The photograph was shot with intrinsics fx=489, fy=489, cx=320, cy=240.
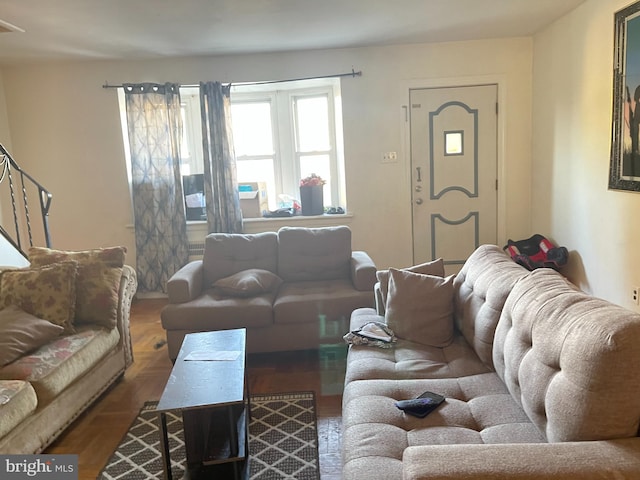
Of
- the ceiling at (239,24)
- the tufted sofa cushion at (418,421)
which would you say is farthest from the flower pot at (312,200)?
the tufted sofa cushion at (418,421)

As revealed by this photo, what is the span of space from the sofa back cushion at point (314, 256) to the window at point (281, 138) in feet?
4.87

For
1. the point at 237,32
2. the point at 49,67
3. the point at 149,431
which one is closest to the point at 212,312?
the point at 149,431

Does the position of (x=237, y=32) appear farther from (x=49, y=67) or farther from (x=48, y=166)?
(x=48, y=166)

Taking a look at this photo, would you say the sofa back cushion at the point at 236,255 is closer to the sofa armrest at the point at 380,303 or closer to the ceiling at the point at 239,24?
the sofa armrest at the point at 380,303

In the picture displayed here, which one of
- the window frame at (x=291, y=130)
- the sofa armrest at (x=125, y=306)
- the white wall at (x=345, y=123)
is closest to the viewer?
the sofa armrest at (x=125, y=306)

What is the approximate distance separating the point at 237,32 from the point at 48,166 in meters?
2.47

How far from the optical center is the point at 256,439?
236 cm

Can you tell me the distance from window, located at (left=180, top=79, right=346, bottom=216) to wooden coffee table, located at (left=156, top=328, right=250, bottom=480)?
316 centimetres

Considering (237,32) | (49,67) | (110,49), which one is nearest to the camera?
(237,32)

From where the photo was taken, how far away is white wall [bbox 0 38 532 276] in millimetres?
4633

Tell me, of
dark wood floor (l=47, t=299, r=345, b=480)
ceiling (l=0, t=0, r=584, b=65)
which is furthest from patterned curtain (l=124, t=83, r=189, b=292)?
dark wood floor (l=47, t=299, r=345, b=480)

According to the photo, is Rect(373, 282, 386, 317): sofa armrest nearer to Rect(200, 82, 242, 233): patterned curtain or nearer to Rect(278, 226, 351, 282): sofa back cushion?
Rect(278, 226, 351, 282): sofa back cushion

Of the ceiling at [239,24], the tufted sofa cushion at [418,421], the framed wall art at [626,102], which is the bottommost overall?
the tufted sofa cushion at [418,421]

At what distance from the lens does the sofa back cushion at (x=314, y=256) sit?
3.67 m
